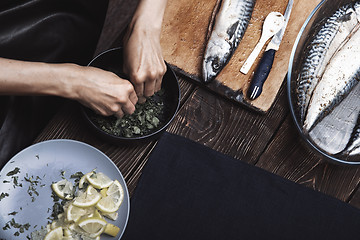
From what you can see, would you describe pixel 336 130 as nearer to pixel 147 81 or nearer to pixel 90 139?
pixel 147 81

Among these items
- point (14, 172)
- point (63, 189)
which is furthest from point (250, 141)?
point (14, 172)

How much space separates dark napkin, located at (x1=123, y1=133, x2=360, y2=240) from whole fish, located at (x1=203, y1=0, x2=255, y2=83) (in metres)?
Answer: 0.24

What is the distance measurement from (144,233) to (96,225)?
16 cm

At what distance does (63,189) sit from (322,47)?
87 centimetres

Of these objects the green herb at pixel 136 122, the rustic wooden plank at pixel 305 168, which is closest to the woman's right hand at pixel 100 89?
the green herb at pixel 136 122

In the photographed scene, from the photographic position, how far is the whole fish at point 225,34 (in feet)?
3.75

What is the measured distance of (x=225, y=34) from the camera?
116 centimetres

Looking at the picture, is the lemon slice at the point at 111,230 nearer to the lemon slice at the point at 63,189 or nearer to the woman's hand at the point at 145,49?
the lemon slice at the point at 63,189

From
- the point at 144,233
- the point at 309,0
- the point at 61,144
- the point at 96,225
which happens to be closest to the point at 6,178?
the point at 61,144

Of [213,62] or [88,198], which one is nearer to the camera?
[88,198]

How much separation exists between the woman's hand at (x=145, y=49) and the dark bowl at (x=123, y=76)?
82 mm

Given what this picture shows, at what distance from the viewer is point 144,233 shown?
1.08 meters

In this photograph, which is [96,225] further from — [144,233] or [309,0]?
[309,0]

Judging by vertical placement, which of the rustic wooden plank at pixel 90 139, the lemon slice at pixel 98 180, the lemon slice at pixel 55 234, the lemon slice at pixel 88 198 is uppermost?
the rustic wooden plank at pixel 90 139
